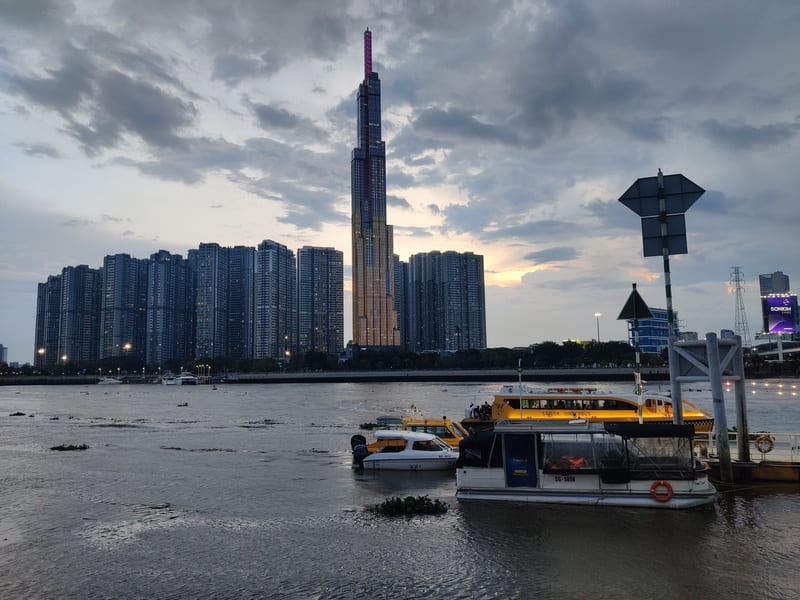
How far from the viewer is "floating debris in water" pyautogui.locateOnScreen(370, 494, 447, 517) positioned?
23134mm

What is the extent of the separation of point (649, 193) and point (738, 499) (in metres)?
13.1

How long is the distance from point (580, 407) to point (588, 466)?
1911 cm

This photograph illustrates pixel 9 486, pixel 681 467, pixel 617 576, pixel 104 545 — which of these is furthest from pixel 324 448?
pixel 617 576

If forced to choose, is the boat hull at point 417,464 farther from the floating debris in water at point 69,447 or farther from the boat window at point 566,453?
the floating debris in water at point 69,447

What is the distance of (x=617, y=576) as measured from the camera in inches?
617

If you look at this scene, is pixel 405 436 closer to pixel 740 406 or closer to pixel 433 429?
pixel 433 429

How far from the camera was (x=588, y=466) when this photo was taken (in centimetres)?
2262

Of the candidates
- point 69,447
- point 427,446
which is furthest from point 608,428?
point 69,447

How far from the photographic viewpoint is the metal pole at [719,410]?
78.9ft

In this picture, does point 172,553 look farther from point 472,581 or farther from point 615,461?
point 615,461

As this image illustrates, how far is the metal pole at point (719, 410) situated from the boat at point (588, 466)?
2192mm

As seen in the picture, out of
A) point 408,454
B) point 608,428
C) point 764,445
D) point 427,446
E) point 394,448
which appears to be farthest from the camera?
point 394,448

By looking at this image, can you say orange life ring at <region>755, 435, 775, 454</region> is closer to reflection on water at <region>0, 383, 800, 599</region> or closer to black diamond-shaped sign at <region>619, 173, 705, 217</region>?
reflection on water at <region>0, 383, 800, 599</region>

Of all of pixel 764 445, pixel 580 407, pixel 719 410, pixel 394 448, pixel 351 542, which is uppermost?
pixel 719 410
